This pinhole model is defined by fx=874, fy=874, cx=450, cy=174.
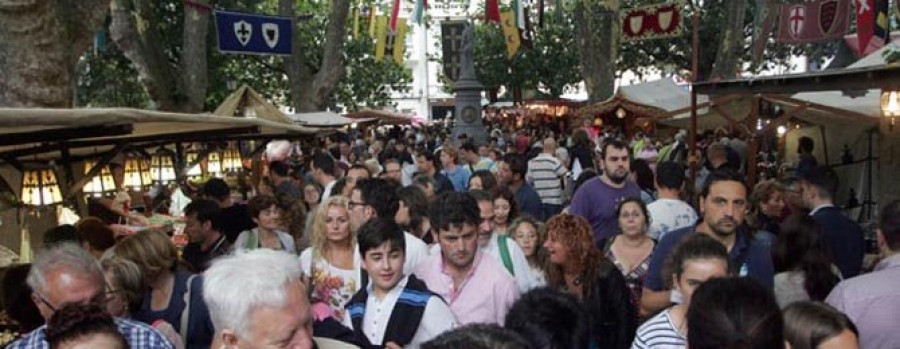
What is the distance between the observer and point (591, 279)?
4730 mm

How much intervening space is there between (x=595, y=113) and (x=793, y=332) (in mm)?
22423

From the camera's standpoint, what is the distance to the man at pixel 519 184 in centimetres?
875

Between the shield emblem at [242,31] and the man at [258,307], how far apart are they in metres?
14.2

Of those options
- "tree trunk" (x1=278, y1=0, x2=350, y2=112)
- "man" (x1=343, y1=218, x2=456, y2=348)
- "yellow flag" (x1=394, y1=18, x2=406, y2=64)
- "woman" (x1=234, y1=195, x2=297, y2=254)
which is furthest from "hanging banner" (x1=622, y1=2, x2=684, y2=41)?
"man" (x1=343, y1=218, x2=456, y2=348)

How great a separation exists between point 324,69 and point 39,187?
16.5 metres

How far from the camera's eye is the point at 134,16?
15.5m

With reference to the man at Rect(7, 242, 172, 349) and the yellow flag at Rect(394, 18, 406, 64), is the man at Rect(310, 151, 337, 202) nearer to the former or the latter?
the man at Rect(7, 242, 172, 349)

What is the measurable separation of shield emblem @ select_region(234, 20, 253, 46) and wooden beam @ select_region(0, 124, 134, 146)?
1123 centimetres

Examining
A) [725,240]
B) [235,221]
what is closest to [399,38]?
[235,221]

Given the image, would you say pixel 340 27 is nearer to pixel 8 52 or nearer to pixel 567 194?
pixel 567 194

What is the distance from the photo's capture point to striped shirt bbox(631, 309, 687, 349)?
319 centimetres

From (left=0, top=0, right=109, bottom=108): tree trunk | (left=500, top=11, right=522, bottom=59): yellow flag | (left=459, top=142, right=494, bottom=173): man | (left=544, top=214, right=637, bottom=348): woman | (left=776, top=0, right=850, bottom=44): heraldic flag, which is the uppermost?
(left=500, top=11, right=522, bottom=59): yellow flag

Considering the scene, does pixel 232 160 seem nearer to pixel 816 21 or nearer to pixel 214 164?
pixel 214 164

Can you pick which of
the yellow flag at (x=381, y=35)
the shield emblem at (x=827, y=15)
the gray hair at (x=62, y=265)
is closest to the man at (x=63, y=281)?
the gray hair at (x=62, y=265)
